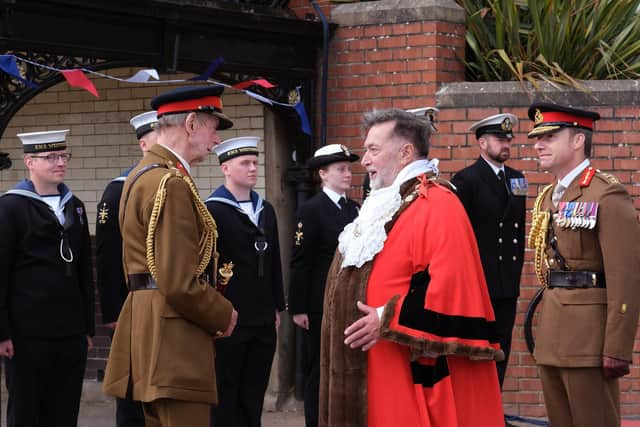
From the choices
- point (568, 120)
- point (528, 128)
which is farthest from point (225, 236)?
point (528, 128)

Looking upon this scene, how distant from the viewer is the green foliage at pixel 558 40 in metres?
9.02

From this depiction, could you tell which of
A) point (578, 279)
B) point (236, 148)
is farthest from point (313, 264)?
point (578, 279)

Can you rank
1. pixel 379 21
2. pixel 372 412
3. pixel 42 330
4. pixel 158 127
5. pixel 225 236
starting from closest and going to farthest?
1. pixel 372 412
2. pixel 158 127
3. pixel 42 330
4. pixel 225 236
5. pixel 379 21

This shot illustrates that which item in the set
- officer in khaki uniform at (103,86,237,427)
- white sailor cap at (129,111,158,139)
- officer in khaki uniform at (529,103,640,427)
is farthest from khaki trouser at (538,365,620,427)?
white sailor cap at (129,111,158,139)

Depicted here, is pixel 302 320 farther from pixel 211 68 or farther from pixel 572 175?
pixel 572 175

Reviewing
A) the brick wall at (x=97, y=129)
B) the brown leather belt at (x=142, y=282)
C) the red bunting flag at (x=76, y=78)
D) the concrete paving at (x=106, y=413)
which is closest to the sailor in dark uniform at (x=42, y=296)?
the red bunting flag at (x=76, y=78)

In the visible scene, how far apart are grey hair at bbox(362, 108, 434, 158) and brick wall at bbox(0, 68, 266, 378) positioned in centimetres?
465

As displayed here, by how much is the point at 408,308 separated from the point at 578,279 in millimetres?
1541

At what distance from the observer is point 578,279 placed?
5840mm

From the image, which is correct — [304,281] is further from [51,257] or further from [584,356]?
[584,356]

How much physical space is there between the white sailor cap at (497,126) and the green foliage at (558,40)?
110 cm

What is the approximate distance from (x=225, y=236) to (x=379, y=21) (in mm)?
2909

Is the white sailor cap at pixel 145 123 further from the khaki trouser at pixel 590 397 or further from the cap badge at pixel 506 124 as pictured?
the khaki trouser at pixel 590 397

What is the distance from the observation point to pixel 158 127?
5.25 metres
